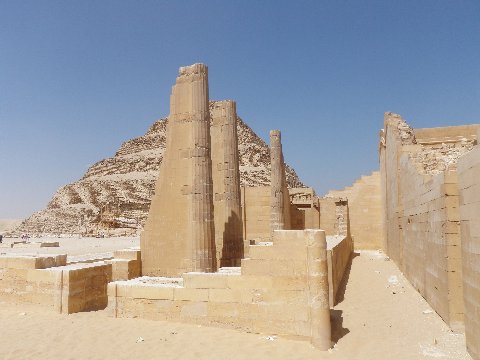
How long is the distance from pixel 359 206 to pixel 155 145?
70.2 m

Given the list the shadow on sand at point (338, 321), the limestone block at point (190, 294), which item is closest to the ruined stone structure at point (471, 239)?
the shadow on sand at point (338, 321)

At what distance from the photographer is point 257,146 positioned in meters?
76.9

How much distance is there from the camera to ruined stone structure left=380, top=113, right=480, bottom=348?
670 cm

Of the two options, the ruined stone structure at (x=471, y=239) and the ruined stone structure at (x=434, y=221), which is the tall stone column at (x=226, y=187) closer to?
the ruined stone structure at (x=434, y=221)

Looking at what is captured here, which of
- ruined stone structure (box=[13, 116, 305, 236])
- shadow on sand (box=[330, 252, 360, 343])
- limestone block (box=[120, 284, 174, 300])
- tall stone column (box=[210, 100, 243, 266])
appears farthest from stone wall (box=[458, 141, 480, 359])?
ruined stone structure (box=[13, 116, 305, 236])

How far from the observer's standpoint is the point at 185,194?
10.4 meters

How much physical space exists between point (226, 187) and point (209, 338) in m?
6.93

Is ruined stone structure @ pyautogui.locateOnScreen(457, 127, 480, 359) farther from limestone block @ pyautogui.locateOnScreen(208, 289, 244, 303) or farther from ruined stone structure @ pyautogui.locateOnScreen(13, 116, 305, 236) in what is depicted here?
ruined stone structure @ pyautogui.locateOnScreen(13, 116, 305, 236)

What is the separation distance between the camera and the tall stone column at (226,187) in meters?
12.7

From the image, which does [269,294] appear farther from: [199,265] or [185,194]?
[185,194]

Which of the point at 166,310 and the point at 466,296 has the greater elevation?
the point at 466,296

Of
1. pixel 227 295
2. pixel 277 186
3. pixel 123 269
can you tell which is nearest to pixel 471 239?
pixel 227 295

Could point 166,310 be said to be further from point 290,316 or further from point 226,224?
point 226,224

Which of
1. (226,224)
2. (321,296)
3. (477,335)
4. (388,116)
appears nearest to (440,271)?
(477,335)
